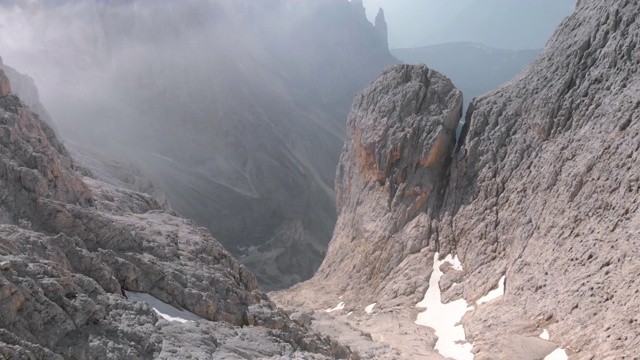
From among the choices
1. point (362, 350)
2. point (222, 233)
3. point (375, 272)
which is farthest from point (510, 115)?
point (222, 233)

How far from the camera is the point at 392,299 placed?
44.7 meters

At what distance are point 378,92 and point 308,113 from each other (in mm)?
104236

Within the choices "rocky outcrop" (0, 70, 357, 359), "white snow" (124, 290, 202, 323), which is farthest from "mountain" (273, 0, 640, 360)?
"white snow" (124, 290, 202, 323)

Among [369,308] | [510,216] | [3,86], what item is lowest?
[369,308]

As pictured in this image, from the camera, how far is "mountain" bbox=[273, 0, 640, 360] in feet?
98.1

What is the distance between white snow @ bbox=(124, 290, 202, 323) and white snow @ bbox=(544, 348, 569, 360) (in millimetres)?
16950

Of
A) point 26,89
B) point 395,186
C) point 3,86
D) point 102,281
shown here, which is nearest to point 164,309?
point 102,281

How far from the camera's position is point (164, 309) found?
19266 millimetres

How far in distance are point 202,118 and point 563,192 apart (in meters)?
108

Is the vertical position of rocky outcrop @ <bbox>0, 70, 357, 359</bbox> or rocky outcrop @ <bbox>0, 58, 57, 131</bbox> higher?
rocky outcrop @ <bbox>0, 58, 57, 131</bbox>

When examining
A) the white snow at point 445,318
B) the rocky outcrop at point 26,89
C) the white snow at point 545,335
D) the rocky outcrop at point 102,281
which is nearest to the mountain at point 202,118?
the rocky outcrop at point 26,89

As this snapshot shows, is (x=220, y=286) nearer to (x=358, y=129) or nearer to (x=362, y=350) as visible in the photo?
(x=362, y=350)

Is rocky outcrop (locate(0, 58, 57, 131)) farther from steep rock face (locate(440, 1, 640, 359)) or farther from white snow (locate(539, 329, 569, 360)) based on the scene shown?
white snow (locate(539, 329, 569, 360))

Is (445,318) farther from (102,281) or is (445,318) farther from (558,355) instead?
(102,281)
